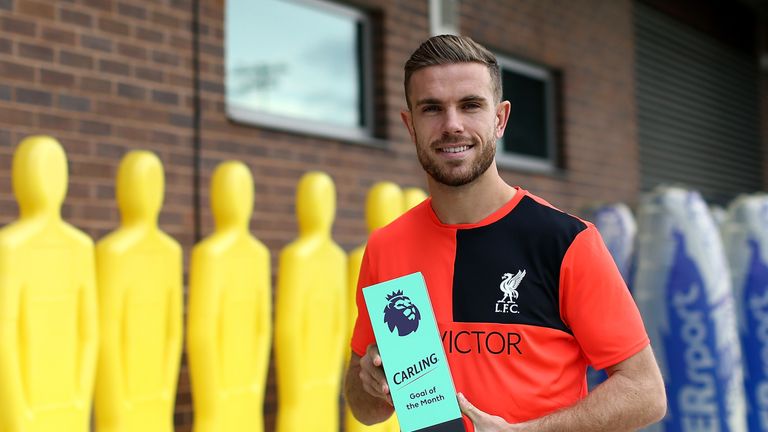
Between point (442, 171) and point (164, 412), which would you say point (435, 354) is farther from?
point (164, 412)

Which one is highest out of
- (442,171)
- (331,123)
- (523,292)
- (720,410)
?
(331,123)

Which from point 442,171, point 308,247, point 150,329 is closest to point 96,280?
point 150,329

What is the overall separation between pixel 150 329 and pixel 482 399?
201 centimetres

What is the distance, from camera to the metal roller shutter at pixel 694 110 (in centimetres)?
882

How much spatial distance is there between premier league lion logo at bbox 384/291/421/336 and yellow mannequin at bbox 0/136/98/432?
1744mm

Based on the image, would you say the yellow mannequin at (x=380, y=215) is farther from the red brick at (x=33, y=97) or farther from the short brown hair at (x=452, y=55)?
the short brown hair at (x=452, y=55)

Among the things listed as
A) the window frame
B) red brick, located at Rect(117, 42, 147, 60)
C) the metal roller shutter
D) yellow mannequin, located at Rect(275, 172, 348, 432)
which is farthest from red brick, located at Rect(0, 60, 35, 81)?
the metal roller shutter

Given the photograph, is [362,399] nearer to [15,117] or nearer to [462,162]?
[462,162]

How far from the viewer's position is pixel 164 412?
3.63 m

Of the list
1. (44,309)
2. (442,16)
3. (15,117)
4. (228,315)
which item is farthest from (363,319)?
(442,16)

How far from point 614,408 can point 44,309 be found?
207 cm

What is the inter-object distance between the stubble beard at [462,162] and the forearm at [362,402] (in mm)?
486

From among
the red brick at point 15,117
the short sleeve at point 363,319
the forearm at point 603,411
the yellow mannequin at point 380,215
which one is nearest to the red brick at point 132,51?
the red brick at point 15,117

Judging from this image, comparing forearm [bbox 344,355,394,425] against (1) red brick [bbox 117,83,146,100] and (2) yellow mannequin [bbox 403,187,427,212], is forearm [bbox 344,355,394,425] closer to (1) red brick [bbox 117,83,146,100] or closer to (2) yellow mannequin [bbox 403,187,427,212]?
(2) yellow mannequin [bbox 403,187,427,212]
